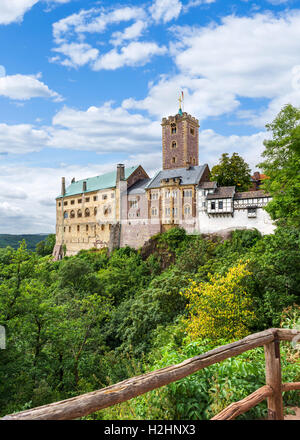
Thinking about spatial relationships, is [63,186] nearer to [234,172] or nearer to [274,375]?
[234,172]

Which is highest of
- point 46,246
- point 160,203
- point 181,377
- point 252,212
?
point 160,203

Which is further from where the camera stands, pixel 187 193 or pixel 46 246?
pixel 46 246

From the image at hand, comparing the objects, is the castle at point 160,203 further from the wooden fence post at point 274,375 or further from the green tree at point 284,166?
the wooden fence post at point 274,375

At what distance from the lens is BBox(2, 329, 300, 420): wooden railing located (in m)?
2.25

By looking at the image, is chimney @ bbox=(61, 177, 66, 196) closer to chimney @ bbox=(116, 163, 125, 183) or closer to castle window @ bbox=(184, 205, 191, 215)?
chimney @ bbox=(116, 163, 125, 183)

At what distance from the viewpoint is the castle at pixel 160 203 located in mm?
34312

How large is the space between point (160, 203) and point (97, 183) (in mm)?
16734

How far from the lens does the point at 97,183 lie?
53.0 meters

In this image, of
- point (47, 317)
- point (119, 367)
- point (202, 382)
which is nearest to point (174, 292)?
point (119, 367)

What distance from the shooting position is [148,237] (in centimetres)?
4091

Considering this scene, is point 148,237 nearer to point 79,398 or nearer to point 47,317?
point 47,317

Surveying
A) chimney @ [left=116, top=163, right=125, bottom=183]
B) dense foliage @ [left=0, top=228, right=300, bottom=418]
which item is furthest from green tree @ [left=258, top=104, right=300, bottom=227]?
chimney @ [left=116, top=163, right=125, bottom=183]

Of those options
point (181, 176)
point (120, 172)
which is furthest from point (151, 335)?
point (120, 172)

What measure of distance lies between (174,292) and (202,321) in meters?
7.26
